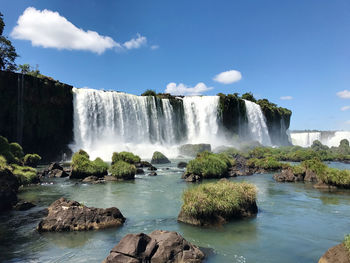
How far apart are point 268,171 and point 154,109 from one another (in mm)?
32676

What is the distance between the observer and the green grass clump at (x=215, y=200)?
11.1 metres

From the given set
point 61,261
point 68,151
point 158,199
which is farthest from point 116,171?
point 68,151

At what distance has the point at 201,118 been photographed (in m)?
68.1

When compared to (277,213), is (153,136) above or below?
above

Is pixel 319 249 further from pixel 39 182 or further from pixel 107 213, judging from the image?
pixel 39 182

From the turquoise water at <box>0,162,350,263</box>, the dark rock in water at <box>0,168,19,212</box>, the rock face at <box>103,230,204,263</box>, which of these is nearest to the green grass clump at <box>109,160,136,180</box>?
the turquoise water at <box>0,162,350,263</box>

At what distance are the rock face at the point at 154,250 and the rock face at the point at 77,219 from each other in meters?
3.76

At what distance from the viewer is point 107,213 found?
11281 millimetres

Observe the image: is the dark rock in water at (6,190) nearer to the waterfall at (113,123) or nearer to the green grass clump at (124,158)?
the green grass clump at (124,158)

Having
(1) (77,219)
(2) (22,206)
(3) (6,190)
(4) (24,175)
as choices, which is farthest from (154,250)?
(4) (24,175)

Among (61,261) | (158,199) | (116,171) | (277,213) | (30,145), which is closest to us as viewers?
(61,261)

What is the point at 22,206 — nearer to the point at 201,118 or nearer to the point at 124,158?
the point at 124,158

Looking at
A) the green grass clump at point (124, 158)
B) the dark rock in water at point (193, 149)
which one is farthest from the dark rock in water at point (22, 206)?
the dark rock in water at point (193, 149)

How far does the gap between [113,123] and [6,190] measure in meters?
38.5
